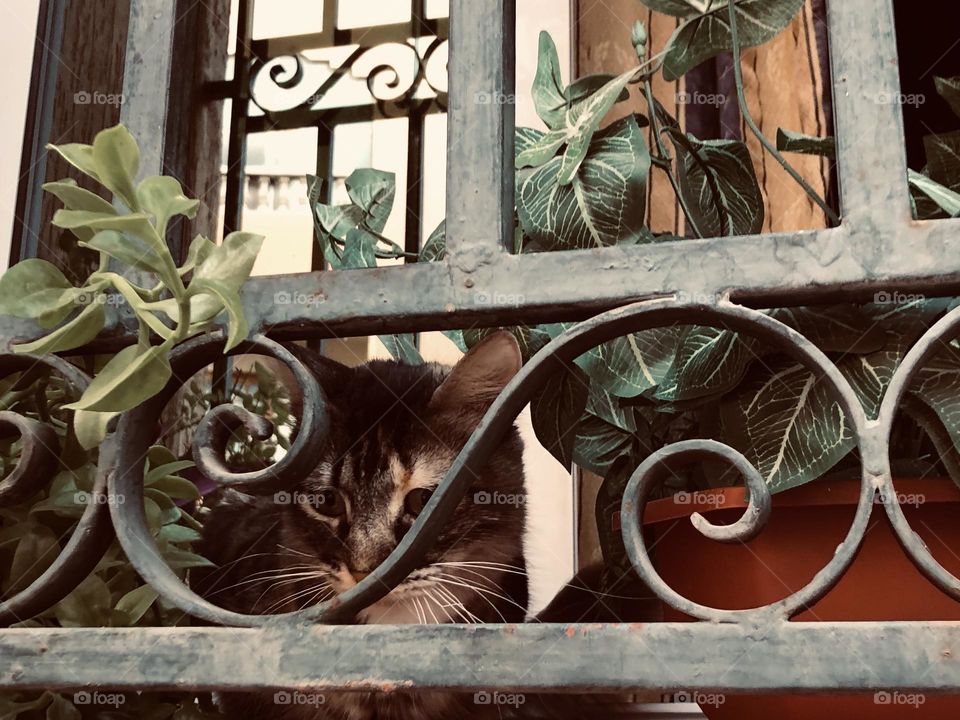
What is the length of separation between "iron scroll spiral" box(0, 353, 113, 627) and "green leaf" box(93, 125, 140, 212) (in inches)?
4.9

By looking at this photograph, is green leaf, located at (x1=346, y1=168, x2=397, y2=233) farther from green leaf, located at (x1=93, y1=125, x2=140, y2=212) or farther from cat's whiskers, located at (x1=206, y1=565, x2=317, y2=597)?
green leaf, located at (x1=93, y1=125, x2=140, y2=212)

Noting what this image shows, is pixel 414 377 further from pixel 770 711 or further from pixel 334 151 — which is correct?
pixel 334 151

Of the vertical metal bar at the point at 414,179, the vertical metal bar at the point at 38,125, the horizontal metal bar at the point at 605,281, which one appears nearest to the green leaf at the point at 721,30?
the horizontal metal bar at the point at 605,281

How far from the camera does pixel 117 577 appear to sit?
0.66 m

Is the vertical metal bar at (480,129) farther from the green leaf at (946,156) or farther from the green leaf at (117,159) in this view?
the green leaf at (946,156)

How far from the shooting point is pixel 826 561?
0.62 m

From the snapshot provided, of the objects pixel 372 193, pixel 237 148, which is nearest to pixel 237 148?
pixel 237 148

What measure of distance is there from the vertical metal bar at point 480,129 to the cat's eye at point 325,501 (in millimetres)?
559

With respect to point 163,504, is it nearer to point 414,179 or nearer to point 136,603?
point 136,603

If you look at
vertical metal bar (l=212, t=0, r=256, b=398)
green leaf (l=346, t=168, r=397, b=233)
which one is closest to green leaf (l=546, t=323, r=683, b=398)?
green leaf (l=346, t=168, r=397, b=233)

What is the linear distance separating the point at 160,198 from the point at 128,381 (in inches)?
3.7

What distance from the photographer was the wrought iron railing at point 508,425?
42 centimetres

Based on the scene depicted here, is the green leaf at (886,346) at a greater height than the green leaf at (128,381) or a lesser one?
greater

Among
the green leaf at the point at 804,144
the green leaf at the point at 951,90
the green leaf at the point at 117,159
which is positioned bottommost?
the green leaf at the point at 117,159
